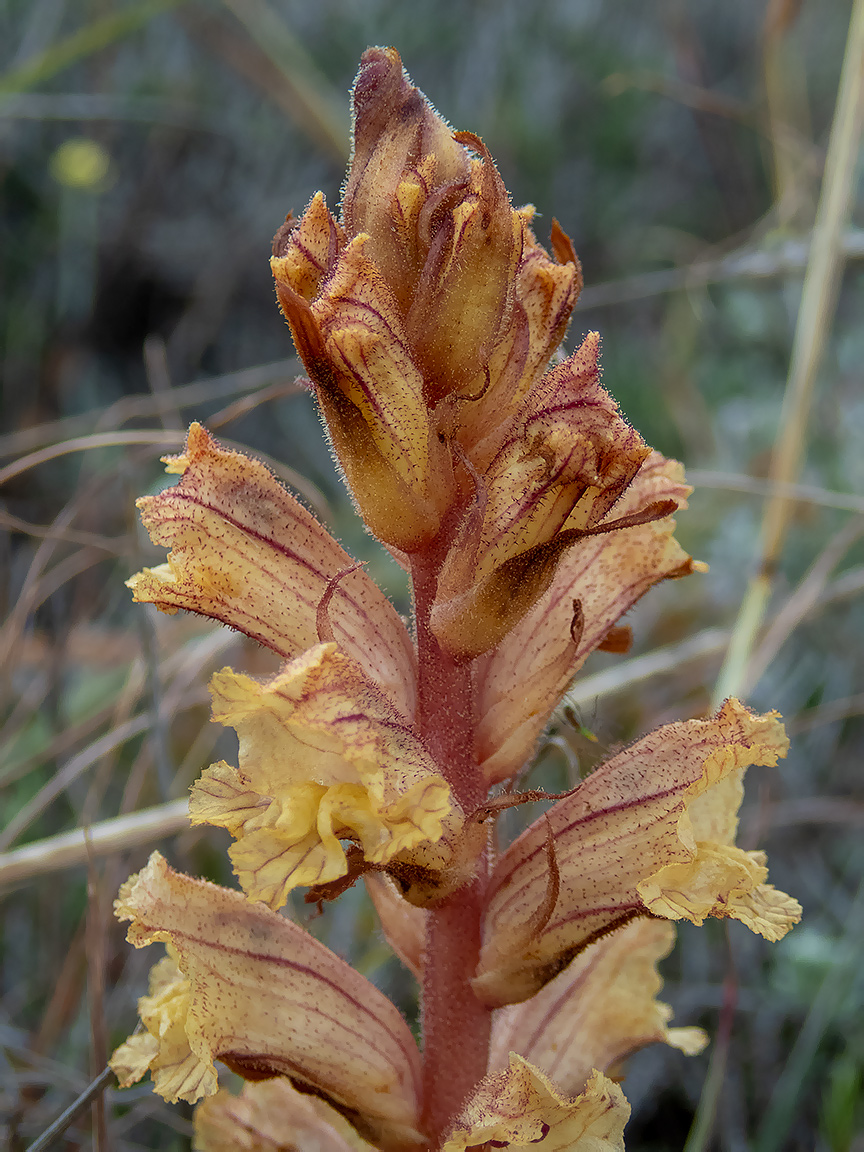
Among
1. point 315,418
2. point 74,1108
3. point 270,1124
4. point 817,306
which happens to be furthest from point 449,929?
point 315,418

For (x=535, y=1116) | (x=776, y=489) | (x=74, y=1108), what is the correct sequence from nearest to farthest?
(x=535, y=1116)
(x=74, y=1108)
(x=776, y=489)

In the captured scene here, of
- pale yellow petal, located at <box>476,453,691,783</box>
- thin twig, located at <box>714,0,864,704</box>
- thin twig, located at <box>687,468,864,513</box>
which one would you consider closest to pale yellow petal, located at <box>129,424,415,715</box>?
pale yellow petal, located at <box>476,453,691,783</box>

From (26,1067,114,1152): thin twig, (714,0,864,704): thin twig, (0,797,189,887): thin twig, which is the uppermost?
(714,0,864,704): thin twig

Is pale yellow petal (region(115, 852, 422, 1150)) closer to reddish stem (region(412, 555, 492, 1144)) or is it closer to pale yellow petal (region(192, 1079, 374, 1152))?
reddish stem (region(412, 555, 492, 1144))

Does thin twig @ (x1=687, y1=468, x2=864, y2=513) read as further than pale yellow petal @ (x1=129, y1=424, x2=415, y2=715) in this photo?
Yes

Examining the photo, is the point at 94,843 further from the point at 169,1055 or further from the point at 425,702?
the point at 425,702

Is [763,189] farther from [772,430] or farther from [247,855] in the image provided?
[247,855]

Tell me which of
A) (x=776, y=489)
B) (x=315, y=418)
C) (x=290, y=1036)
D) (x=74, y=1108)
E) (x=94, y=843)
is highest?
(x=315, y=418)

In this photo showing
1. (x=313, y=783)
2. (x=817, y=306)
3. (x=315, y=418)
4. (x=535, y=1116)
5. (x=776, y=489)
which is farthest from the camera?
(x=315, y=418)
